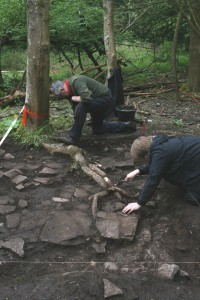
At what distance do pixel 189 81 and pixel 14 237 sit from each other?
27.6ft

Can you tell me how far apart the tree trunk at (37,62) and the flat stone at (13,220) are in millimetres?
2695

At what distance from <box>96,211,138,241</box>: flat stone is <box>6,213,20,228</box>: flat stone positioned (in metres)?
0.96

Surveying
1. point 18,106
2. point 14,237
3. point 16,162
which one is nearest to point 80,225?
point 14,237

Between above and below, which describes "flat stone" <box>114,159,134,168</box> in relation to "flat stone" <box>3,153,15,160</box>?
below

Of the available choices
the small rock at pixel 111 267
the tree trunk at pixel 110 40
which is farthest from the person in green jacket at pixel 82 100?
the small rock at pixel 111 267

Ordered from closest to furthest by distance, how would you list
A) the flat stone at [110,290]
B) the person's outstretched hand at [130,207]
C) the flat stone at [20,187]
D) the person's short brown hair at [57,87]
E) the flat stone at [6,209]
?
the flat stone at [110,290] < the person's outstretched hand at [130,207] < the flat stone at [6,209] < the flat stone at [20,187] < the person's short brown hair at [57,87]

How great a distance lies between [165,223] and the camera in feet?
14.1

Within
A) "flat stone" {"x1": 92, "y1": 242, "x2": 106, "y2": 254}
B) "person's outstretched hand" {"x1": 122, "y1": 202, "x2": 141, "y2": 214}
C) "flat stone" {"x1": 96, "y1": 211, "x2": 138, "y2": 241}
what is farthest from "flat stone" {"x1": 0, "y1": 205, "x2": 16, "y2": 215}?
"person's outstretched hand" {"x1": 122, "y1": 202, "x2": 141, "y2": 214}

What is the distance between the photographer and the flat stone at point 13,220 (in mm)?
4266

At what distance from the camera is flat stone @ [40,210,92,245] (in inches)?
158

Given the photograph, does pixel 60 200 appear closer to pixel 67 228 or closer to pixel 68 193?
pixel 68 193

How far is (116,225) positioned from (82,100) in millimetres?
2565

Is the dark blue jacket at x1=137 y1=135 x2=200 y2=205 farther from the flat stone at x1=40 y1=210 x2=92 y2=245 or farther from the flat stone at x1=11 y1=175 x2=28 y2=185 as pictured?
the flat stone at x1=11 y1=175 x2=28 y2=185

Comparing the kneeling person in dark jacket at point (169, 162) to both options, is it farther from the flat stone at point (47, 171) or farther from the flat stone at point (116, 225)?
the flat stone at point (47, 171)
